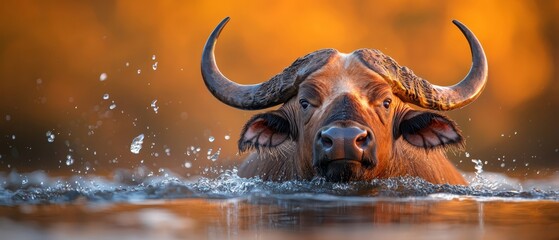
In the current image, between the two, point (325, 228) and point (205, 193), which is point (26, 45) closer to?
point (205, 193)

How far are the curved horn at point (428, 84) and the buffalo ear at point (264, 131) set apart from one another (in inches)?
31.4

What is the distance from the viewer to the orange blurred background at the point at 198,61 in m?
21.4

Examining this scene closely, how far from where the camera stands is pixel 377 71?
8195 millimetres

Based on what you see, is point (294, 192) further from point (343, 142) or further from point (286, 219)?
point (286, 219)

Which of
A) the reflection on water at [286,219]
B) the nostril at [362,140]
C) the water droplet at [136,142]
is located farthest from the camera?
the water droplet at [136,142]

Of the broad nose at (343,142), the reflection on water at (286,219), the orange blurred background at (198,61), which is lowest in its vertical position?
the reflection on water at (286,219)

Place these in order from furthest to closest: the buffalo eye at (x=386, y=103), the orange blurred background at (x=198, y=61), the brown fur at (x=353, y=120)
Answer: the orange blurred background at (x=198, y=61), the buffalo eye at (x=386, y=103), the brown fur at (x=353, y=120)

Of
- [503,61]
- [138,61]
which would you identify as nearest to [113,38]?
[138,61]

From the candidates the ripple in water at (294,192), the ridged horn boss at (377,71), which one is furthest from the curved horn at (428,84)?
the ripple in water at (294,192)

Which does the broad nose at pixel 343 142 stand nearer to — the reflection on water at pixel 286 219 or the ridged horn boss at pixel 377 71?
the reflection on water at pixel 286 219

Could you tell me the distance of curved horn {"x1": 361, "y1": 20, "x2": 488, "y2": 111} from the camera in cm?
832

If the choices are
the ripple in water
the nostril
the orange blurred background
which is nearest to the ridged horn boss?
the ripple in water

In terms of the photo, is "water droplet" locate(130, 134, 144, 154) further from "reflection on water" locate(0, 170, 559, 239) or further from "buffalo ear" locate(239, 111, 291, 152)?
"reflection on water" locate(0, 170, 559, 239)

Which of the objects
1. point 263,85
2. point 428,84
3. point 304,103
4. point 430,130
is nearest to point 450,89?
point 428,84
